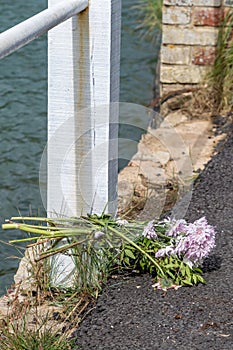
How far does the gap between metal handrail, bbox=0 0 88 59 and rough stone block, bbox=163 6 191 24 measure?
9.17ft

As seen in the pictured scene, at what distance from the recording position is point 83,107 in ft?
8.89

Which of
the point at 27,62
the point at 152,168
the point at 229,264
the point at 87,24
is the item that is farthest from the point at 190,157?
the point at 27,62

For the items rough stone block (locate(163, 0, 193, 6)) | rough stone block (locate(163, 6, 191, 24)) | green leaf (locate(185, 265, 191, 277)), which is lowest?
green leaf (locate(185, 265, 191, 277))

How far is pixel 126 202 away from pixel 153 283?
1.34 m

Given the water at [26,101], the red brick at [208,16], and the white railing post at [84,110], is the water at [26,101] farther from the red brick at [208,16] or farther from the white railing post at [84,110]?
the white railing post at [84,110]

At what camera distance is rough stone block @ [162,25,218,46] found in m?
5.33

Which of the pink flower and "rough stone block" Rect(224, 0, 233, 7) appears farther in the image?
"rough stone block" Rect(224, 0, 233, 7)

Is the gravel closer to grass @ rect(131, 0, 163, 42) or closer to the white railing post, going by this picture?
the white railing post

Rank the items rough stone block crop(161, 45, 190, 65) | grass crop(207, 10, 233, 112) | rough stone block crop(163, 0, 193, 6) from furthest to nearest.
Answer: rough stone block crop(161, 45, 190, 65)
rough stone block crop(163, 0, 193, 6)
grass crop(207, 10, 233, 112)

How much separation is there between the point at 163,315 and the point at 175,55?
3.27 metres

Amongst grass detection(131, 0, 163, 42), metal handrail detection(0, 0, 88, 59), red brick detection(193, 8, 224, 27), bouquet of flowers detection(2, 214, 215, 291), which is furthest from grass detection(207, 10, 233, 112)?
metal handrail detection(0, 0, 88, 59)

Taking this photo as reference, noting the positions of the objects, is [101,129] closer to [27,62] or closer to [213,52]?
[213,52]

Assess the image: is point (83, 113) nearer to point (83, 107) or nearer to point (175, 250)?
point (83, 107)

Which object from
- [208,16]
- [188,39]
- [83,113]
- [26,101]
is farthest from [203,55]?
[83,113]
